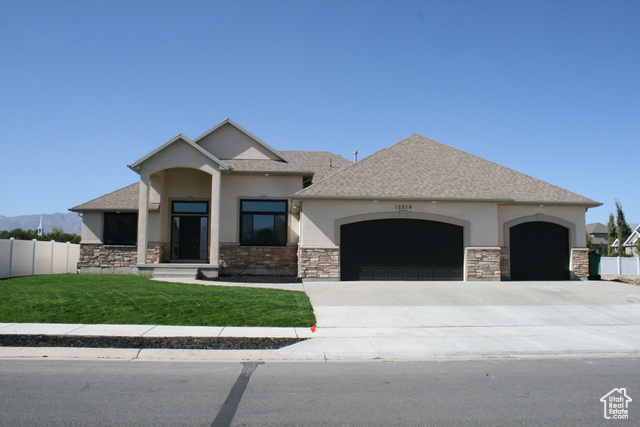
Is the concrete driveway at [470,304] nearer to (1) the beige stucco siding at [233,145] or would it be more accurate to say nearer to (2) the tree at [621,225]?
(1) the beige stucco siding at [233,145]

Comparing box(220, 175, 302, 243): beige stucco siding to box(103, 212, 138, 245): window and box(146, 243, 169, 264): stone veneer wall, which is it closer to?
box(146, 243, 169, 264): stone veneer wall

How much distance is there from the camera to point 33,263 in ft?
76.4

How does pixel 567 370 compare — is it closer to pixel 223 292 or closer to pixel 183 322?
pixel 183 322

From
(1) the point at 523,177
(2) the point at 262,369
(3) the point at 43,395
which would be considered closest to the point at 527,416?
(2) the point at 262,369

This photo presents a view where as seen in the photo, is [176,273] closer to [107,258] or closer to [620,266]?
[107,258]

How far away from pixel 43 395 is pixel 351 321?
24.8 feet

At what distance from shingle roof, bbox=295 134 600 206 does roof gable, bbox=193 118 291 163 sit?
4.31 metres

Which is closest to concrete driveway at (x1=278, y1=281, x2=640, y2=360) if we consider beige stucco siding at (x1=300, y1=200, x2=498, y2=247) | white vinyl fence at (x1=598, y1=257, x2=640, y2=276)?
beige stucco siding at (x1=300, y1=200, x2=498, y2=247)

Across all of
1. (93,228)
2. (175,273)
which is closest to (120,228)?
(93,228)

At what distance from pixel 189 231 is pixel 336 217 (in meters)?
7.95

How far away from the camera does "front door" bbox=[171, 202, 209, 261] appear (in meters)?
23.6

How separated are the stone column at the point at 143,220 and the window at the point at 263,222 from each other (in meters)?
4.05

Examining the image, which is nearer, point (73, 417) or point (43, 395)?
point (73, 417)

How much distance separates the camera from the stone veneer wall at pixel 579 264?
21.6m
